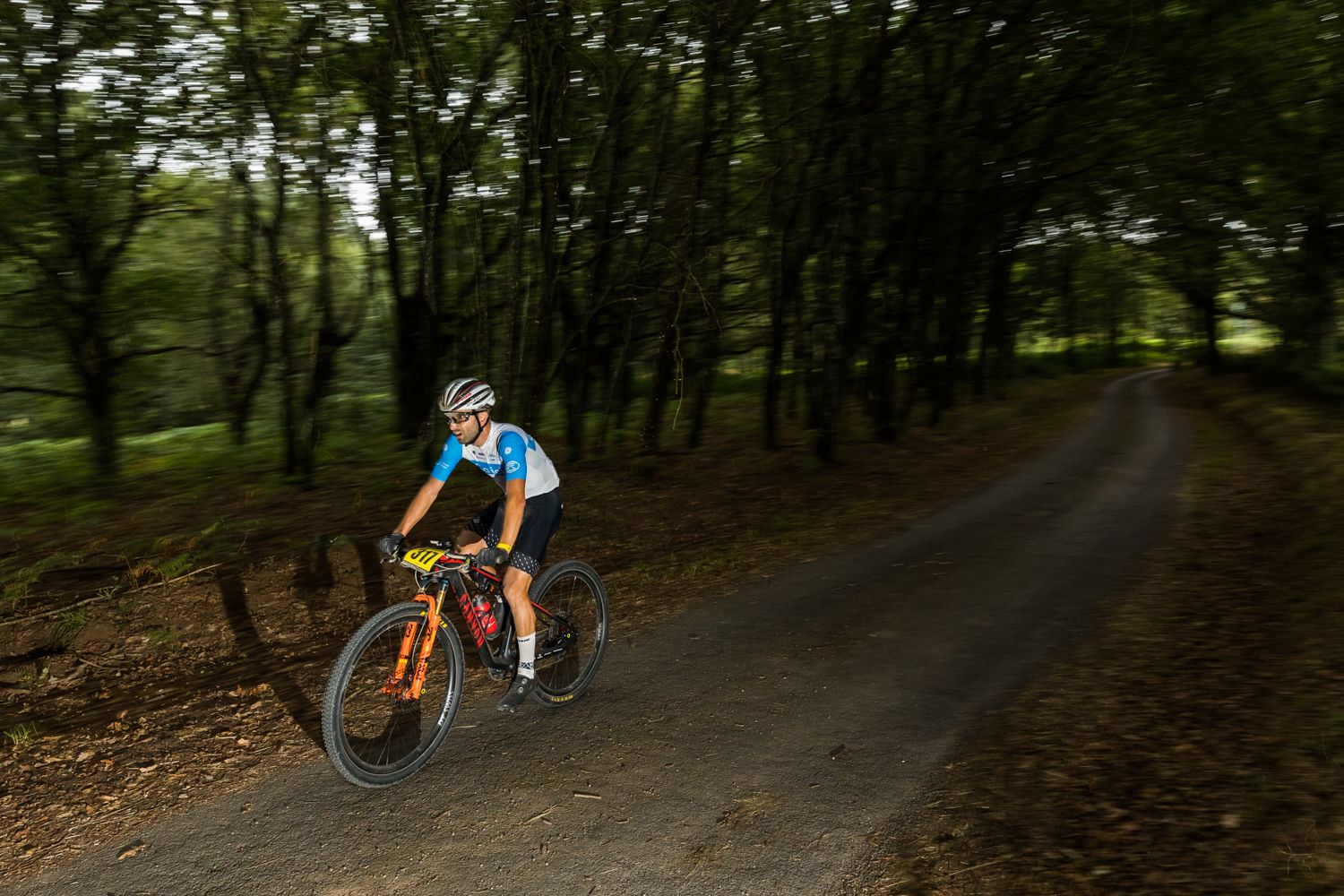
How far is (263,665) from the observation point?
272 inches

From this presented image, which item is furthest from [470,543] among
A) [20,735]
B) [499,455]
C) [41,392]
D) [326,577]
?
[41,392]

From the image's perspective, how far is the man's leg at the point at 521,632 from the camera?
528cm

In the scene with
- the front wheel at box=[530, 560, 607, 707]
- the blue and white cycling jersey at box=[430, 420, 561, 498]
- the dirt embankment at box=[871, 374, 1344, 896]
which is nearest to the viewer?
the dirt embankment at box=[871, 374, 1344, 896]

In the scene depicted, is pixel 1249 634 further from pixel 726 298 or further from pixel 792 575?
pixel 726 298

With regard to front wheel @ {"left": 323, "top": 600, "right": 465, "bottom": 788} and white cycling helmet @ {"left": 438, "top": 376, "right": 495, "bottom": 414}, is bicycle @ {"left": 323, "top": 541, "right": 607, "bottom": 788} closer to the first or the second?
front wheel @ {"left": 323, "top": 600, "right": 465, "bottom": 788}

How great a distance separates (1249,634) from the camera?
693 cm

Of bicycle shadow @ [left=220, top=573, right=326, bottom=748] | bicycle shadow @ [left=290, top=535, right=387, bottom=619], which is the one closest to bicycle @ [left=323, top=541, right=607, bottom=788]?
bicycle shadow @ [left=220, top=573, right=326, bottom=748]

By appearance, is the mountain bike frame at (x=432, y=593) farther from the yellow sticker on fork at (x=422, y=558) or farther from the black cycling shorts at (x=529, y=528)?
the black cycling shorts at (x=529, y=528)

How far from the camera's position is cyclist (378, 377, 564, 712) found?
193 inches

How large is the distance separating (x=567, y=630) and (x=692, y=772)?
1577mm

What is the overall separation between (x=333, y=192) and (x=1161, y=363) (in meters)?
81.5

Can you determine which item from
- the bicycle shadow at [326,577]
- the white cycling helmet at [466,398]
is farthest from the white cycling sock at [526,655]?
the bicycle shadow at [326,577]

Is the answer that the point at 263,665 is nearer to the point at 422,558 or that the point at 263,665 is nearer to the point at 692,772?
the point at 422,558

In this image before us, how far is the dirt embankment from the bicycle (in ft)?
8.69
